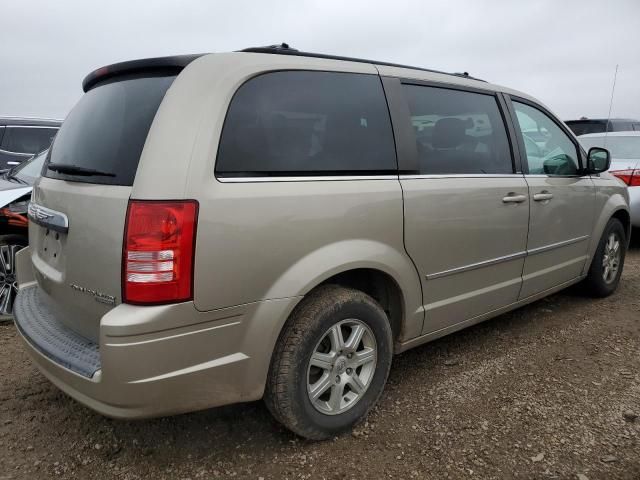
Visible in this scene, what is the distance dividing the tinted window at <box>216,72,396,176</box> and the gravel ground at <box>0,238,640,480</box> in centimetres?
129

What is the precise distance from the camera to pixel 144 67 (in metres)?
2.23

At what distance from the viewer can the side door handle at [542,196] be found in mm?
3375

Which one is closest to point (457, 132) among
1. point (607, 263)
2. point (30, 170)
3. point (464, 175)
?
point (464, 175)

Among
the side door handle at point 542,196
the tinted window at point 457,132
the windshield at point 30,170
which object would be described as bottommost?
the windshield at point 30,170

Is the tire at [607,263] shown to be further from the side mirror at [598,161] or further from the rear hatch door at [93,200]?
the rear hatch door at [93,200]

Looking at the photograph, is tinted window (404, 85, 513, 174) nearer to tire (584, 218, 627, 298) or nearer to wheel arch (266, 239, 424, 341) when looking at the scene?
wheel arch (266, 239, 424, 341)

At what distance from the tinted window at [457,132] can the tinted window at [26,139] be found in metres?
5.82

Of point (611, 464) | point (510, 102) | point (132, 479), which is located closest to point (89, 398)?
point (132, 479)

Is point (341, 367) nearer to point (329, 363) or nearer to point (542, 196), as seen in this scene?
point (329, 363)

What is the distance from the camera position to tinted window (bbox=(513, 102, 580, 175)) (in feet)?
11.6

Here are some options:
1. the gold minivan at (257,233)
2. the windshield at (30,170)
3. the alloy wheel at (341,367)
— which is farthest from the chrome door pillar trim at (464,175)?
the windshield at (30,170)

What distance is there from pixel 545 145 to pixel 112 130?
3016 millimetres

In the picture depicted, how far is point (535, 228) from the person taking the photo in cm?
341

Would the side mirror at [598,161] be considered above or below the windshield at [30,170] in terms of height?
above
